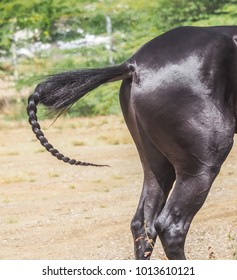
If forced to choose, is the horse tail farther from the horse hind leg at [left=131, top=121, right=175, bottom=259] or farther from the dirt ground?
the dirt ground

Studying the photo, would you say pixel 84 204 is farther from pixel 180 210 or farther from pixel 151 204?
pixel 180 210

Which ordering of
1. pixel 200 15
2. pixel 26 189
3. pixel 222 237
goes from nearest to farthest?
1. pixel 222 237
2. pixel 26 189
3. pixel 200 15

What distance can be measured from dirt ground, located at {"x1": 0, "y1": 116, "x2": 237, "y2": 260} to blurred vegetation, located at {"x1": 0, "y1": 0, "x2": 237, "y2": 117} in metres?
4.01

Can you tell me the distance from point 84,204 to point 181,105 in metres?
5.65

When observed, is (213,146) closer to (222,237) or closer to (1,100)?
(222,237)

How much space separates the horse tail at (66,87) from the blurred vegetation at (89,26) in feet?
49.2

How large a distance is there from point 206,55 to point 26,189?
730 centimetres

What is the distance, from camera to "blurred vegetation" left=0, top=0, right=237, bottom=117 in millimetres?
21844

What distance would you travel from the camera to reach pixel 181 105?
19.6 ft

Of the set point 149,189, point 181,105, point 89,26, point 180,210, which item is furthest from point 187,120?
point 89,26

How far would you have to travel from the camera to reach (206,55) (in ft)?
20.0

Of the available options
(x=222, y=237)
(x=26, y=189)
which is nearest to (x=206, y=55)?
(x=222, y=237)

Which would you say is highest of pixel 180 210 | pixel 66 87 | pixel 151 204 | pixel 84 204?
pixel 66 87

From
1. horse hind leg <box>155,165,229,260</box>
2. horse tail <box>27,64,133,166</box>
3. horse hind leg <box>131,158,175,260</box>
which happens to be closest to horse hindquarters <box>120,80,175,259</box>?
horse hind leg <box>131,158,175,260</box>
